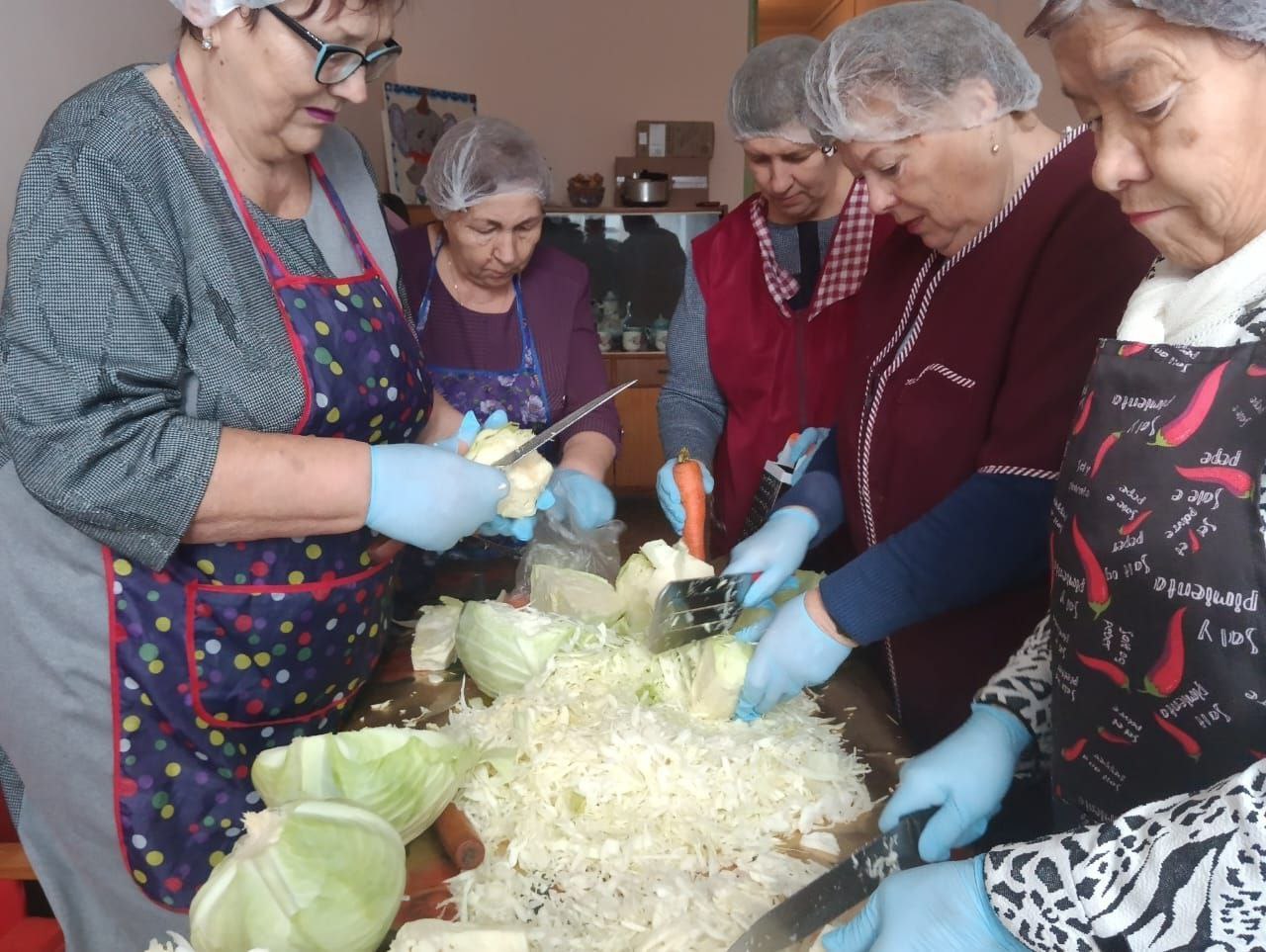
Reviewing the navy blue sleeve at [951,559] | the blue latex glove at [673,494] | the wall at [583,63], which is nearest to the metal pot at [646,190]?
the wall at [583,63]

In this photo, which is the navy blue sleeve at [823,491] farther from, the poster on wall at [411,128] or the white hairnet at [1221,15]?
the poster on wall at [411,128]

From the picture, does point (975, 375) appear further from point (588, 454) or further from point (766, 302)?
point (588, 454)

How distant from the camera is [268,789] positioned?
3.94ft

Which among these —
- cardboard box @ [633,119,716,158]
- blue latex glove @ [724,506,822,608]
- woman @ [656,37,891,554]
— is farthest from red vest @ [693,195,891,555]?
cardboard box @ [633,119,716,158]

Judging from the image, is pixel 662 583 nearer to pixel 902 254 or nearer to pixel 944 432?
pixel 944 432

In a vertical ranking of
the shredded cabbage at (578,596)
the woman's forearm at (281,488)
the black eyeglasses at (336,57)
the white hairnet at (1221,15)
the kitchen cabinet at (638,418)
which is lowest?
the kitchen cabinet at (638,418)

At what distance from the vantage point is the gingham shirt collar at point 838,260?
2.48 m

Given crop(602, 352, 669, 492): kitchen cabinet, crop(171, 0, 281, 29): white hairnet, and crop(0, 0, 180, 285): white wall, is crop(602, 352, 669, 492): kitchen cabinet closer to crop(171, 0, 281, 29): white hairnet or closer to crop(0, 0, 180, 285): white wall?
crop(0, 0, 180, 285): white wall

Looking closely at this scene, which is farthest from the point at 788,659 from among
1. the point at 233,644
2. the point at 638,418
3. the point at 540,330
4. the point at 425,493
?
the point at 638,418

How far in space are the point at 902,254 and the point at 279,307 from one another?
136cm

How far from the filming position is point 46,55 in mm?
2676

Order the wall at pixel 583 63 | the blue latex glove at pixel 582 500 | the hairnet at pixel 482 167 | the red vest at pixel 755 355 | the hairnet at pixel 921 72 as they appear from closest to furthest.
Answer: the hairnet at pixel 921 72, the blue latex glove at pixel 582 500, the red vest at pixel 755 355, the hairnet at pixel 482 167, the wall at pixel 583 63

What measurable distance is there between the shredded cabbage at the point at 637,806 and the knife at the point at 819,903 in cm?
7

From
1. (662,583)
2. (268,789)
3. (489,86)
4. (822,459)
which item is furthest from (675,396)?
(489,86)
